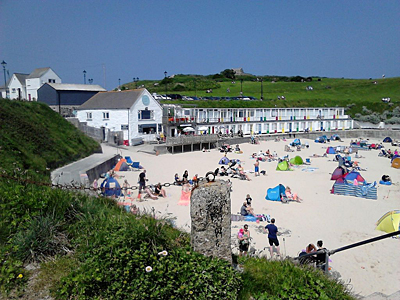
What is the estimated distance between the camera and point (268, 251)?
36.3ft

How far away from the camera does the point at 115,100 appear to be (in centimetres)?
4038

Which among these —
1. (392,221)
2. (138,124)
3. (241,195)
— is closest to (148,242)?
(392,221)

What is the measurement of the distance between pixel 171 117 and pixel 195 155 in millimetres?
8993

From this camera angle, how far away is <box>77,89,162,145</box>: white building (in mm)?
37500

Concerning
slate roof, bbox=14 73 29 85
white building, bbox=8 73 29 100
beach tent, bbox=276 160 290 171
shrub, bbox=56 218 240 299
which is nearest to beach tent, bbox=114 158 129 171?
beach tent, bbox=276 160 290 171

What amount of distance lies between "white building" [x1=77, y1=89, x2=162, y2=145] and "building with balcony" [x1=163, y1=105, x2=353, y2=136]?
2110 mm

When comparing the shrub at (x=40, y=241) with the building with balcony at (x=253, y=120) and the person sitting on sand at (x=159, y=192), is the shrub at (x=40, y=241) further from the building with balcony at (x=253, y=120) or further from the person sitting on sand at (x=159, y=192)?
the building with balcony at (x=253, y=120)

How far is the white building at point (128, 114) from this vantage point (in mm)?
37500

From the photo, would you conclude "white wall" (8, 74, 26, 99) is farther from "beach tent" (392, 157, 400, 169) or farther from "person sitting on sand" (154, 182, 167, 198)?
"beach tent" (392, 157, 400, 169)

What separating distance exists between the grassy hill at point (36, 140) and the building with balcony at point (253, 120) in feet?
51.7

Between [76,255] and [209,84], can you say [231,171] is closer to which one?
[76,255]

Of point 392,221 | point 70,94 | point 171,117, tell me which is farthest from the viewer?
point 70,94

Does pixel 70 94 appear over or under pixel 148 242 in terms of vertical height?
over

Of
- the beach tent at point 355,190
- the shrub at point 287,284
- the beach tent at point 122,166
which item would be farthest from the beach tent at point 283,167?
the shrub at point 287,284
